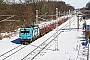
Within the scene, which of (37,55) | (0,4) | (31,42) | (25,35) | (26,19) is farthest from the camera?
(26,19)

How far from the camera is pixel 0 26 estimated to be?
39.0 meters

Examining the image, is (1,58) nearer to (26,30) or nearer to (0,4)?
(26,30)

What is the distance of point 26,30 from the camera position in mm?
27609

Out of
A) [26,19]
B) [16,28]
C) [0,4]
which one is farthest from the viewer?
[16,28]

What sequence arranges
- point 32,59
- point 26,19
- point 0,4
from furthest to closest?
point 26,19 → point 0,4 → point 32,59

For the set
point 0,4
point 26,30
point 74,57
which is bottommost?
point 74,57

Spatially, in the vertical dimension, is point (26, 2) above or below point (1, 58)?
above

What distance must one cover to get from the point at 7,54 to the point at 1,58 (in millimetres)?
1745

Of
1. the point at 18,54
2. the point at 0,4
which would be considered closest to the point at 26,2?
the point at 0,4

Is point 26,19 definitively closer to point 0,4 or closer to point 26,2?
point 0,4

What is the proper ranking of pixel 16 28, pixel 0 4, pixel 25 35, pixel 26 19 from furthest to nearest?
pixel 16 28, pixel 26 19, pixel 0 4, pixel 25 35

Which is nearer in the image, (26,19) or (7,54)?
(7,54)

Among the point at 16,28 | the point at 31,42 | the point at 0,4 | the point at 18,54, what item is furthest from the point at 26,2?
the point at 18,54

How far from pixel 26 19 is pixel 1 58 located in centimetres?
2537
